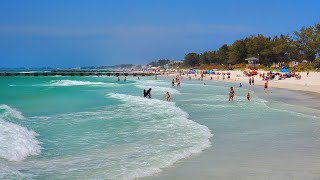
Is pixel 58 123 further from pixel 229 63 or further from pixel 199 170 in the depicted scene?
pixel 229 63

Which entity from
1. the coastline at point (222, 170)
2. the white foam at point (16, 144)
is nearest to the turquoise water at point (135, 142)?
the white foam at point (16, 144)

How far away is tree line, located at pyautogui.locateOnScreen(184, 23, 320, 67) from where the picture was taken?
273 ft

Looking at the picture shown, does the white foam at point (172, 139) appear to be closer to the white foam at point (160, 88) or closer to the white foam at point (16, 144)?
the white foam at point (16, 144)

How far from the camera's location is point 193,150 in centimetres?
1198

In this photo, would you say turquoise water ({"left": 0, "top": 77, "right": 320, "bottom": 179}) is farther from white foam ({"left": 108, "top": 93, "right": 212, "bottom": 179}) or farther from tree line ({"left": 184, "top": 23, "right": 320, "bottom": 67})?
tree line ({"left": 184, "top": 23, "right": 320, "bottom": 67})

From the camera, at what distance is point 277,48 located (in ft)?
319

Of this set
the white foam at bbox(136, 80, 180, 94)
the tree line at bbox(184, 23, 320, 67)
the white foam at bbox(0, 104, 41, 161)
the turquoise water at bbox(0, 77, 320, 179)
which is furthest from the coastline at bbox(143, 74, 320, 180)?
the tree line at bbox(184, 23, 320, 67)

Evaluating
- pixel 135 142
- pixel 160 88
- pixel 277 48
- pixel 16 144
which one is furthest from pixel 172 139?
pixel 277 48

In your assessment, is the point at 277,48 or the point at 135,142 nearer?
the point at 135,142

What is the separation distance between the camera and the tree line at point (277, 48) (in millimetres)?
83188

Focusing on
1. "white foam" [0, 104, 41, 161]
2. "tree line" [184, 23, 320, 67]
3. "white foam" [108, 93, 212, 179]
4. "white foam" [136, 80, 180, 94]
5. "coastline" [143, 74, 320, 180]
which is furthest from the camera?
"tree line" [184, 23, 320, 67]

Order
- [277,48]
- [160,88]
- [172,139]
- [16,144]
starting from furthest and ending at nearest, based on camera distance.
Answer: [277,48] → [160,88] → [172,139] → [16,144]

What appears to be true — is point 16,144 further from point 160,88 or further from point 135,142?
point 160,88

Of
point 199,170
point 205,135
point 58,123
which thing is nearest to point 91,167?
point 199,170
